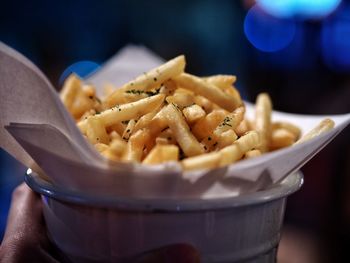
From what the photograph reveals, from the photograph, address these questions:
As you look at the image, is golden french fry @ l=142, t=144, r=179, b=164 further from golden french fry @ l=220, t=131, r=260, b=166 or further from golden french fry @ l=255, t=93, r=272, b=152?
golden french fry @ l=255, t=93, r=272, b=152

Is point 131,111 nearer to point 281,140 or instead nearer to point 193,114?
point 193,114

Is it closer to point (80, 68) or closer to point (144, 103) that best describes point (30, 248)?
point (144, 103)

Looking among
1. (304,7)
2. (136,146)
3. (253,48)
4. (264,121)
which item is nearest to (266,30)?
(253,48)

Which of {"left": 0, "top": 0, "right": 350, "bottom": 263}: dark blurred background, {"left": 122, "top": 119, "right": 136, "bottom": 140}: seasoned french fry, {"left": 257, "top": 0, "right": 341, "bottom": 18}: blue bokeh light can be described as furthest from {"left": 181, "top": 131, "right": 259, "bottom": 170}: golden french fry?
{"left": 257, "top": 0, "right": 341, "bottom": 18}: blue bokeh light

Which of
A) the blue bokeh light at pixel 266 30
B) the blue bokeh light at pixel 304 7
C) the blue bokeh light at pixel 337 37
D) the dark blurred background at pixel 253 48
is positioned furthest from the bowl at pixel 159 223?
the blue bokeh light at pixel 266 30

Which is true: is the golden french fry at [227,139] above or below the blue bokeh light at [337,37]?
above

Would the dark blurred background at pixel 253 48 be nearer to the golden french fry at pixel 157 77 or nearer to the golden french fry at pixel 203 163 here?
the golden french fry at pixel 157 77

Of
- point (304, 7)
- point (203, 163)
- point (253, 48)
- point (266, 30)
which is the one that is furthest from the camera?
point (266, 30)
